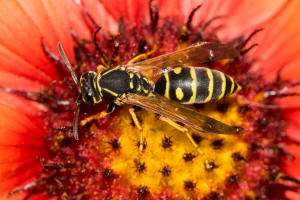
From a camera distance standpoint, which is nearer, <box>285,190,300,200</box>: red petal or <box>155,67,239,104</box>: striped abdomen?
<box>155,67,239,104</box>: striped abdomen

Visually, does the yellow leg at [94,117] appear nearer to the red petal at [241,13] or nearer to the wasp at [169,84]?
the wasp at [169,84]

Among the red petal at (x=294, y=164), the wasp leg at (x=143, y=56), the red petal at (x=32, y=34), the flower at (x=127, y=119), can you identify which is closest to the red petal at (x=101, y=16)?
the flower at (x=127, y=119)

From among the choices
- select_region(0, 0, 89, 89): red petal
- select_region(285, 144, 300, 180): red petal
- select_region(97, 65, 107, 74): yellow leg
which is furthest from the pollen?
select_region(0, 0, 89, 89): red petal

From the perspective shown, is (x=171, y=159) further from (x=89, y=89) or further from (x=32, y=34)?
(x=32, y=34)

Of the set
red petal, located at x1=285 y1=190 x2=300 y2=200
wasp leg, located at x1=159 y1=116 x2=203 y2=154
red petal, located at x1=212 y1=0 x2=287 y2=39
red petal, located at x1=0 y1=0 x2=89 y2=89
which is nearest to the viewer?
wasp leg, located at x1=159 y1=116 x2=203 y2=154

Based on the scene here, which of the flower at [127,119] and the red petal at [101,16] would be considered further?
the red petal at [101,16]

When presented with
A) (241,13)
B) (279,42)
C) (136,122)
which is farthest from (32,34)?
(279,42)

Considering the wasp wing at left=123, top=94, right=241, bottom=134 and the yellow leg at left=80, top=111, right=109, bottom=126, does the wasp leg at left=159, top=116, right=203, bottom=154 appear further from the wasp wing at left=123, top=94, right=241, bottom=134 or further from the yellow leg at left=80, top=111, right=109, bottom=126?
the yellow leg at left=80, top=111, right=109, bottom=126
